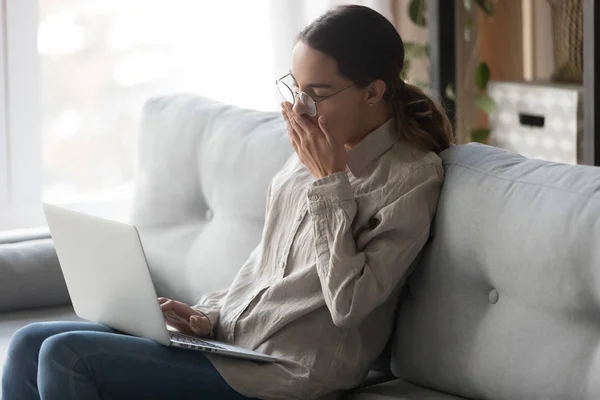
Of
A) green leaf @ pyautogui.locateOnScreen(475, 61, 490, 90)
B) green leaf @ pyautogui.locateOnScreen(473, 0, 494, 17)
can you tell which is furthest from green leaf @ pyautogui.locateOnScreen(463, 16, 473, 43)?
green leaf @ pyautogui.locateOnScreen(475, 61, 490, 90)

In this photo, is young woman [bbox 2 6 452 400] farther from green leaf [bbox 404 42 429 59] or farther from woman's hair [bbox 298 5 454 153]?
green leaf [bbox 404 42 429 59]

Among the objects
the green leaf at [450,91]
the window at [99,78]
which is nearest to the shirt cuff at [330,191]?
the green leaf at [450,91]

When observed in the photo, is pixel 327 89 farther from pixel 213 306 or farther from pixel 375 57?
pixel 213 306

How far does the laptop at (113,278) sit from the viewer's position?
1567 millimetres

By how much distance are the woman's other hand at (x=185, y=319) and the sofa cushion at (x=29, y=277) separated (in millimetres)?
670

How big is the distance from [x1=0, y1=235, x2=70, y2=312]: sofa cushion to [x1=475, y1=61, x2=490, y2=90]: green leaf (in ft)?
5.10

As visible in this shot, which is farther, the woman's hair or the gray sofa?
the woman's hair

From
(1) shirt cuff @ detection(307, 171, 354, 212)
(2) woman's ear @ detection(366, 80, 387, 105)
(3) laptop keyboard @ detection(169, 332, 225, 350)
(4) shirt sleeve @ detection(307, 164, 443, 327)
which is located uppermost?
(2) woman's ear @ detection(366, 80, 387, 105)

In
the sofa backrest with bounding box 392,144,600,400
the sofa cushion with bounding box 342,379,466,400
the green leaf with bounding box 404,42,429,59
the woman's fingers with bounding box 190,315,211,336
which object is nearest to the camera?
the sofa backrest with bounding box 392,144,600,400

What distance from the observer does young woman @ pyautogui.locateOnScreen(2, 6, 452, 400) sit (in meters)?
1.61

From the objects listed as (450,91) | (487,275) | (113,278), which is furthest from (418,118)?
(450,91)

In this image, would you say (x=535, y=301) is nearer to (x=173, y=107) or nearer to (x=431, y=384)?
(x=431, y=384)

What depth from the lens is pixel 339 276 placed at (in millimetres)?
1607

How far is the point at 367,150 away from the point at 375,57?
6.2 inches
